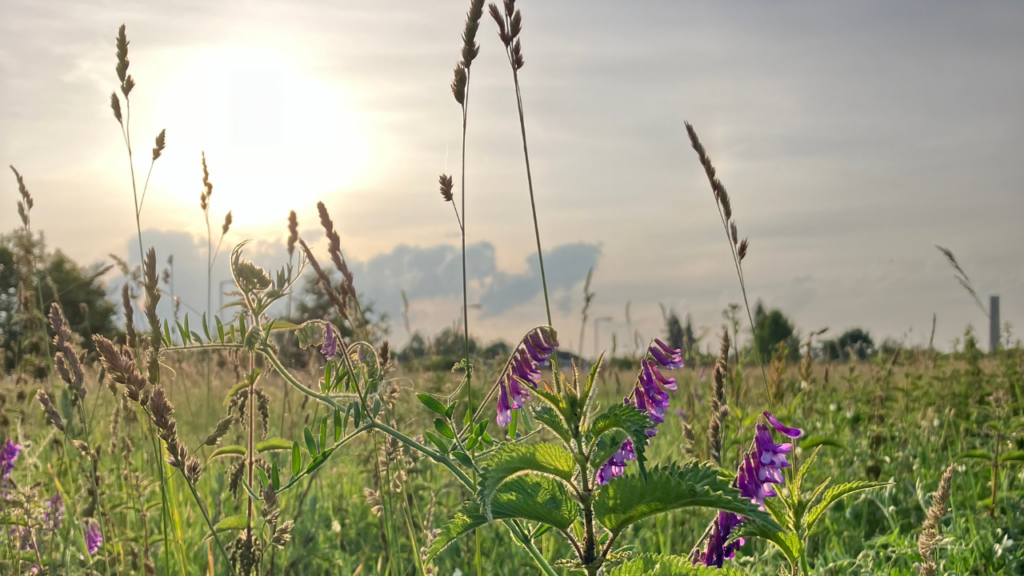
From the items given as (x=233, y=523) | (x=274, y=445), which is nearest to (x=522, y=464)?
(x=274, y=445)

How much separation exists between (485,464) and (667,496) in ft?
0.94

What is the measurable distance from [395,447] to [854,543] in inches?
92.7

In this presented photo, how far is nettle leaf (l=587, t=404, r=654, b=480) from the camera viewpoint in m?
1.04

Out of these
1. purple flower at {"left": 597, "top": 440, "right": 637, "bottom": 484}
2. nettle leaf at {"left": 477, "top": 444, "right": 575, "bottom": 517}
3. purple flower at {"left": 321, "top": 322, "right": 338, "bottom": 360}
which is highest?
purple flower at {"left": 321, "top": 322, "right": 338, "bottom": 360}

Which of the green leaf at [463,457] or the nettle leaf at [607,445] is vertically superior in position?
the nettle leaf at [607,445]

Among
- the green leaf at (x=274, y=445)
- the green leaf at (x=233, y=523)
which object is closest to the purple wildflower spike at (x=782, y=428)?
the green leaf at (x=274, y=445)

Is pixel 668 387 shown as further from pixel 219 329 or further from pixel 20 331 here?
pixel 20 331

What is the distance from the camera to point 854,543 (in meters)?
3.44

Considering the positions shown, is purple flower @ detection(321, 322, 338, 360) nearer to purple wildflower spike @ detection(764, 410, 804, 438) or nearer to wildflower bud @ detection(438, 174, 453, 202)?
wildflower bud @ detection(438, 174, 453, 202)

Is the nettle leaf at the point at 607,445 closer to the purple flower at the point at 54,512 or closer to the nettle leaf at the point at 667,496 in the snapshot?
the nettle leaf at the point at 667,496

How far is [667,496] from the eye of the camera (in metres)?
1.15

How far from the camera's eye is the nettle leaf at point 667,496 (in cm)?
109

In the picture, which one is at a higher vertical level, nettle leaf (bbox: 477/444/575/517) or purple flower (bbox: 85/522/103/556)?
nettle leaf (bbox: 477/444/575/517)

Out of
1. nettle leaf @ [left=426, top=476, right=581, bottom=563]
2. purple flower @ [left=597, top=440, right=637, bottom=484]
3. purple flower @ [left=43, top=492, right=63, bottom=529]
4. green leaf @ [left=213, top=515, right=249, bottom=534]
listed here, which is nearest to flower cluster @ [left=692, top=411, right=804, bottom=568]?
Result: purple flower @ [left=597, top=440, right=637, bottom=484]
